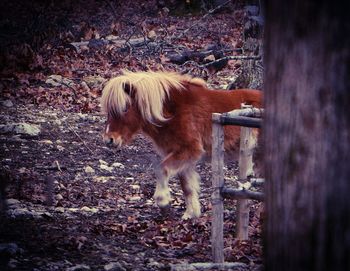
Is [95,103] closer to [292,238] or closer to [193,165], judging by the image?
[193,165]

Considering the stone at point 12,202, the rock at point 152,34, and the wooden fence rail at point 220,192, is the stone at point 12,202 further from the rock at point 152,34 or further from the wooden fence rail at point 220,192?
the rock at point 152,34

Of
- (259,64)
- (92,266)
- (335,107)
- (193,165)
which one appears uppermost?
(259,64)

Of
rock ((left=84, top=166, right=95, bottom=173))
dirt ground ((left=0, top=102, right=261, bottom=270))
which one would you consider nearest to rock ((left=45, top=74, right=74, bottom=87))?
dirt ground ((left=0, top=102, right=261, bottom=270))

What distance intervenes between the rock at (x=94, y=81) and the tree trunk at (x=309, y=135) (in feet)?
47.0

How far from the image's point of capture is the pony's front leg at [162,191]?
934cm

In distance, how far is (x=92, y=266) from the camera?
6633 mm

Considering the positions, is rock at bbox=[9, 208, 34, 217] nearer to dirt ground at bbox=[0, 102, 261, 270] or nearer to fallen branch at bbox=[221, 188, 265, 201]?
dirt ground at bbox=[0, 102, 261, 270]

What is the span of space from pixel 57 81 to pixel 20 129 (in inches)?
161

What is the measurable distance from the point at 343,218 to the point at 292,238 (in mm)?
244

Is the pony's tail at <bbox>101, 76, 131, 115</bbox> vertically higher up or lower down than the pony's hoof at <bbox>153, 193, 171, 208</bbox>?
higher up

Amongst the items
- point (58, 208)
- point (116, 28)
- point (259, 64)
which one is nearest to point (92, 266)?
point (58, 208)

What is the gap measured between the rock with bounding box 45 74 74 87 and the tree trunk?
14.3 meters

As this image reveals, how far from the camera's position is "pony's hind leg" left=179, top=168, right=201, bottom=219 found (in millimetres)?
9523

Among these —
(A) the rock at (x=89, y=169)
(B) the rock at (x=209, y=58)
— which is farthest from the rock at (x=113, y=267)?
(B) the rock at (x=209, y=58)
